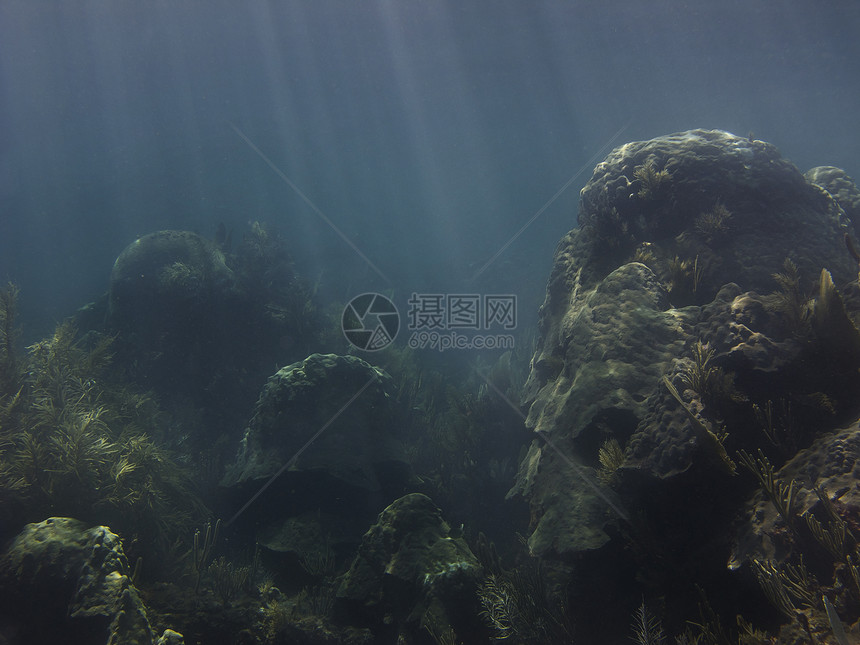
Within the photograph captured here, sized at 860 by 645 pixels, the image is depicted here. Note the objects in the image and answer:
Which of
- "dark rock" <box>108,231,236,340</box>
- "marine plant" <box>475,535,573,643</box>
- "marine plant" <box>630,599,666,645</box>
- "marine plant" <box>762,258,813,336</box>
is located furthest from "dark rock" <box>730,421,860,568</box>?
"dark rock" <box>108,231,236,340</box>

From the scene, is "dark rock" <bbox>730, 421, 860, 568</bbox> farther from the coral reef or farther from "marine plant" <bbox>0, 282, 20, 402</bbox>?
"marine plant" <bbox>0, 282, 20, 402</bbox>

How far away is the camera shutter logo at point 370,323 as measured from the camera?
33.4ft

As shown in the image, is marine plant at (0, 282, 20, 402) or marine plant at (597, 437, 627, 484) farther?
marine plant at (0, 282, 20, 402)

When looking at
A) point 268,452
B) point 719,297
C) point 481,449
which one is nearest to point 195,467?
point 268,452

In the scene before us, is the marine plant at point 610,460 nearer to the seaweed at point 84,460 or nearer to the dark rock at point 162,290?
the seaweed at point 84,460

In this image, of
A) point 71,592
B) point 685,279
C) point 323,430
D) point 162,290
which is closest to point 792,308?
point 685,279

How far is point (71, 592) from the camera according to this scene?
3.54 meters

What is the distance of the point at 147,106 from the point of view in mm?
44125

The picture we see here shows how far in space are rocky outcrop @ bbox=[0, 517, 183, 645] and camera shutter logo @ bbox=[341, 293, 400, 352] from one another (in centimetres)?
652

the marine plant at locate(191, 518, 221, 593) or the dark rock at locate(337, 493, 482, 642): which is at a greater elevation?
the dark rock at locate(337, 493, 482, 642)

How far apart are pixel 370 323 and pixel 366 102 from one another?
122ft

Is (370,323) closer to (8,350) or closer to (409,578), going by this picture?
(8,350)

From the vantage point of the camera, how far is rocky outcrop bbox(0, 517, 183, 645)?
3412 mm

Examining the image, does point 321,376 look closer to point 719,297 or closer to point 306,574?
point 306,574
